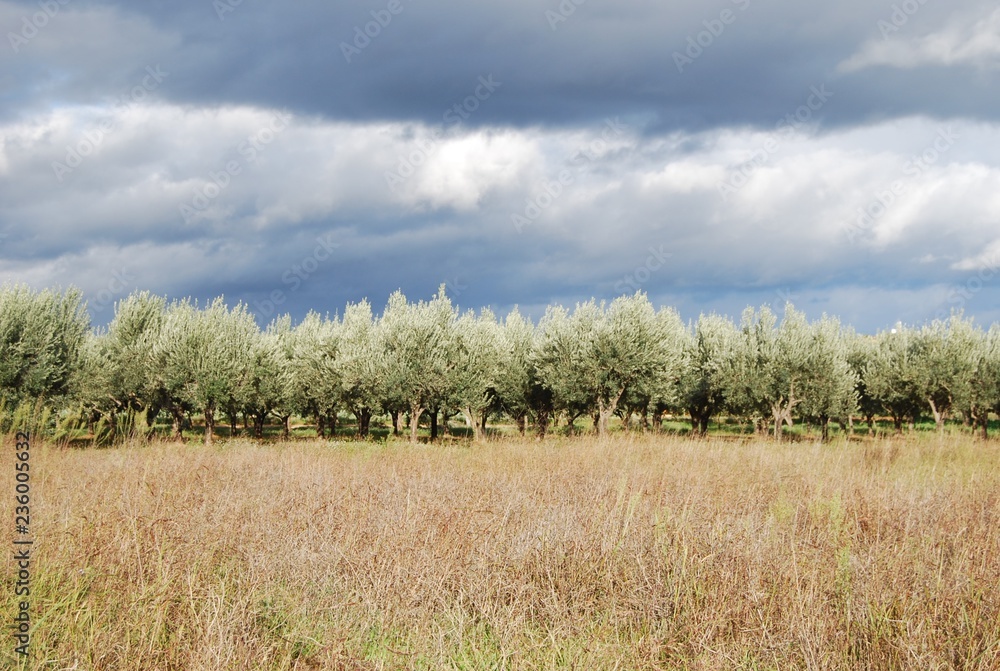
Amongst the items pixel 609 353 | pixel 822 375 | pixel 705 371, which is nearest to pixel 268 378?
pixel 609 353

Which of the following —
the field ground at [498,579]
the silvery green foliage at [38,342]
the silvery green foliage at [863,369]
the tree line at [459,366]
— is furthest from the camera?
the silvery green foliage at [863,369]

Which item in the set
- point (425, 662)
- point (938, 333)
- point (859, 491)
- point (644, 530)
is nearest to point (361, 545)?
point (425, 662)

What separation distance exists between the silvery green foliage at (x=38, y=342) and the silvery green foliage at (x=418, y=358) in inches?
597

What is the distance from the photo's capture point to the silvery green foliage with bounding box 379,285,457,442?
3438cm

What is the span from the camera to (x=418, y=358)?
34750mm

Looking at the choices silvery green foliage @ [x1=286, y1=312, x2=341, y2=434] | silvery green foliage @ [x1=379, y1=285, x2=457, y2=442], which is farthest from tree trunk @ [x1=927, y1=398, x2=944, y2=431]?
silvery green foliage @ [x1=286, y1=312, x2=341, y2=434]

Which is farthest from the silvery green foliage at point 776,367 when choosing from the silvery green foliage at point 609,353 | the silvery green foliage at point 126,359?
the silvery green foliage at point 126,359

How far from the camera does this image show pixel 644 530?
21.3 ft

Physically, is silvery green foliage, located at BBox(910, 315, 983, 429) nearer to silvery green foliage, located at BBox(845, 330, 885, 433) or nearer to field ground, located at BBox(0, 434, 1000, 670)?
silvery green foliage, located at BBox(845, 330, 885, 433)

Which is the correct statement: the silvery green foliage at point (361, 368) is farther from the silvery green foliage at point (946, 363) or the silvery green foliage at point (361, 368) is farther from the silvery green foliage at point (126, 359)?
the silvery green foliage at point (946, 363)

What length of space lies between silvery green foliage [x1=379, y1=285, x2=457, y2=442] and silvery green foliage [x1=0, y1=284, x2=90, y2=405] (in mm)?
15168

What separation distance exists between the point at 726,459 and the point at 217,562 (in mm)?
10812

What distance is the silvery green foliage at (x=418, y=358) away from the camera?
34.4 meters

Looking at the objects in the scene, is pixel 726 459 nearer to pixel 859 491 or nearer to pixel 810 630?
pixel 859 491
